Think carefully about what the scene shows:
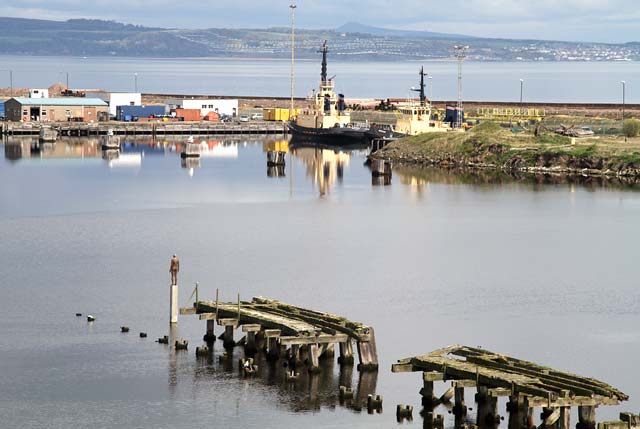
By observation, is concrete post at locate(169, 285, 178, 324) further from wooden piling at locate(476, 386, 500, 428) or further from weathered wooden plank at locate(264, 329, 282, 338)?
wooden piling at locate(476, 386, 500, 428)

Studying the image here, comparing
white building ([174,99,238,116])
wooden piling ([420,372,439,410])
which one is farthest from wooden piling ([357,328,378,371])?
white building ([174,99,238,116])

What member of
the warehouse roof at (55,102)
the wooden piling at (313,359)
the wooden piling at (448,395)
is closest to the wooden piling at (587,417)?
the wooden piling at (448,395)

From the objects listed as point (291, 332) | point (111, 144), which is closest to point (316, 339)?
point (291, 332)

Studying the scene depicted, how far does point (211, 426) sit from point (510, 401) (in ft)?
19.9

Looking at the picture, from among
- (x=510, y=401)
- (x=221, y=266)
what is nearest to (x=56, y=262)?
(x=221, y=266)

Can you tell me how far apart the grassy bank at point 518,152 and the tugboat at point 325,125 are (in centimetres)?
1101

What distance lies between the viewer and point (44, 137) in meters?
109

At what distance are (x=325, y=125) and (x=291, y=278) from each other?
70.8m

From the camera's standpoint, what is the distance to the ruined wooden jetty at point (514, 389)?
85.7 feet

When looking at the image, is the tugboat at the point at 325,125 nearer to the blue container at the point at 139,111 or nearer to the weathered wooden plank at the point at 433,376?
the blue container at the point at 139,111

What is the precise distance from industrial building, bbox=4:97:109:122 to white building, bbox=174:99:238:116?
10.5 metres

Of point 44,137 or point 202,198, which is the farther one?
point 44,137

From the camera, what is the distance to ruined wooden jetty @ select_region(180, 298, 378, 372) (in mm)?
30906

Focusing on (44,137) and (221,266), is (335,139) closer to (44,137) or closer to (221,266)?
(44,137)
